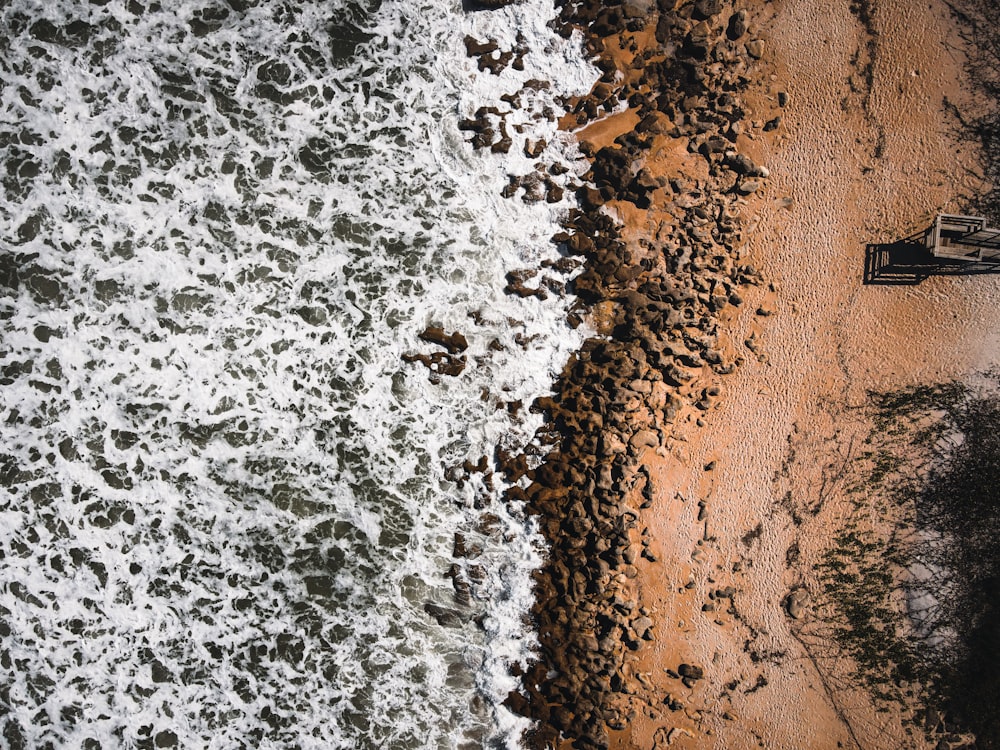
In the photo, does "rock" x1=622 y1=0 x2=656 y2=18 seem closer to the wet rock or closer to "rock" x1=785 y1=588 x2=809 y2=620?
the wet rock

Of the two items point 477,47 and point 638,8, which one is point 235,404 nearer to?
point 477,47

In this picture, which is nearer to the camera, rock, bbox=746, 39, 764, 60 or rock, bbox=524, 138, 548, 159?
rock, bbox=746, 39, 764, 60

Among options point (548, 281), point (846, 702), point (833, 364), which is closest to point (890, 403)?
point (833, 364)

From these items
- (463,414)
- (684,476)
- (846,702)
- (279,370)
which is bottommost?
(846,702)

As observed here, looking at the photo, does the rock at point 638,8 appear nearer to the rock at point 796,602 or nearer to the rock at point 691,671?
the rock at point 796,602

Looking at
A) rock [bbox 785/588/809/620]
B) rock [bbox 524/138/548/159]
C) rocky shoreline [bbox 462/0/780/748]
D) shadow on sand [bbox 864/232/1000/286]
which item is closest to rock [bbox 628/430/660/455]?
rocky shoreline [bbox 462/0/780/748]

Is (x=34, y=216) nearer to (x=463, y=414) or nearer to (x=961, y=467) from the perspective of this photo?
(x=463, y=414)

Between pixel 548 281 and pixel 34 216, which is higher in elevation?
pixel 34 216
